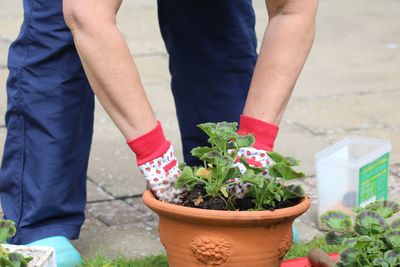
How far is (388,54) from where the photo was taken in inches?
230

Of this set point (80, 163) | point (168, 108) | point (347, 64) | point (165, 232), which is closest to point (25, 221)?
point (80, 163)

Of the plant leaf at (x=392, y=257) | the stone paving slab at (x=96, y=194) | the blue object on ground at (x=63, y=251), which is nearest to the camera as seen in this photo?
the plant leaf at (x=392, y=257)

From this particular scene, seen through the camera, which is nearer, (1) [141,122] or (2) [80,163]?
(1) [141,122]

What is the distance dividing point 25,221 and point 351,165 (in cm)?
113

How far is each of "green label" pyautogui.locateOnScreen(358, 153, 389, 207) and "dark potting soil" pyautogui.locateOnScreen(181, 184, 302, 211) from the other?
2.87ft

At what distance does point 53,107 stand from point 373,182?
117 centimetres

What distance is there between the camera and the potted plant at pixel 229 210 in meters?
2.43

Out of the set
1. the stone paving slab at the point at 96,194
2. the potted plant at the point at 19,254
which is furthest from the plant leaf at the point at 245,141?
the stone paving slab at the point at 96,194

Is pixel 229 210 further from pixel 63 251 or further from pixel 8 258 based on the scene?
pixel 63 251

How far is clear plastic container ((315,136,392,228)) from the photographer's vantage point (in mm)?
3381

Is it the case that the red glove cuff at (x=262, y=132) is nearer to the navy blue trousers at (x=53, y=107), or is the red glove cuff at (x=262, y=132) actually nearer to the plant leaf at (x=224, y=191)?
the plant leaf at (x=224, y=191)

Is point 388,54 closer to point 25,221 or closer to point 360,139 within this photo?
point 360,139

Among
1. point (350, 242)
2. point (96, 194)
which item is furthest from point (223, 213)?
point (96, 194)

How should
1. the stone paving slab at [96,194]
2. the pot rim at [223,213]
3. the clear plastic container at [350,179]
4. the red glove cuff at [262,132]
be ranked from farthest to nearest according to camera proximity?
the stone paving slab at [96,194]
the clear plastic container at [350,179]
the red glove cuff at [262,132]
the pot rim at [223,213]
